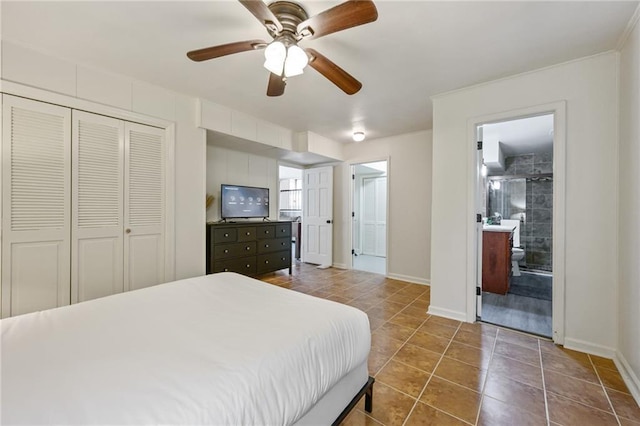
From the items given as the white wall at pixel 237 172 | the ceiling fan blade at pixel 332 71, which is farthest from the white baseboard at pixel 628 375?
the white wall at pixel 237 172

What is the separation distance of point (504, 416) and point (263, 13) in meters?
2.59

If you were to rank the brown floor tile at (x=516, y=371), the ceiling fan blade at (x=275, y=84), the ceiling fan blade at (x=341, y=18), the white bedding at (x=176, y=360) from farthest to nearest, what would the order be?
the ceiling fan blade at (x=275, y=84), the brown floor tile at (x=516, y=371), the ceiling fan blade at (x=341, y=18), the white bedding at (x=176, y=360)

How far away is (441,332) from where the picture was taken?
2451 millimetres

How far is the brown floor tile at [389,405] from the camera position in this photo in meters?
1.44

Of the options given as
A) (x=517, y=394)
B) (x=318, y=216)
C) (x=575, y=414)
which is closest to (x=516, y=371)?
(x=517, y=394)

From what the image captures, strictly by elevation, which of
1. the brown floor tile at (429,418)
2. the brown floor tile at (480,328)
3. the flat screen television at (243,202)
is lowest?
the brown floor tile at (429,418)

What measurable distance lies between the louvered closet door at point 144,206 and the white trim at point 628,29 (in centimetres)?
395

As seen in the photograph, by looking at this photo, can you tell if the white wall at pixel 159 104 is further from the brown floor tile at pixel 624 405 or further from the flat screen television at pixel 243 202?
the brown floor tile at pixel 624 405

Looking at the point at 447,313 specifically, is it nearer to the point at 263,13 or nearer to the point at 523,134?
the point at 263,13

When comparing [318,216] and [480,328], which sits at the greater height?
[318,216]

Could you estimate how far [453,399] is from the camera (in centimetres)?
158

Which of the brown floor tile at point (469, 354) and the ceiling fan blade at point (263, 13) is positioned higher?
the ceiling fan blade at point (263, 13)

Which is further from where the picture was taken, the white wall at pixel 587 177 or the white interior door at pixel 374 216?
the white interior door at pixel 374 216

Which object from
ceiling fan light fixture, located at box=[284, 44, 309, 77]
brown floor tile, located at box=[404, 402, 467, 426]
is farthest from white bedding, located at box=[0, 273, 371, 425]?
ceiling fan light fixture, located at box=[284, 44, 309, 77]
